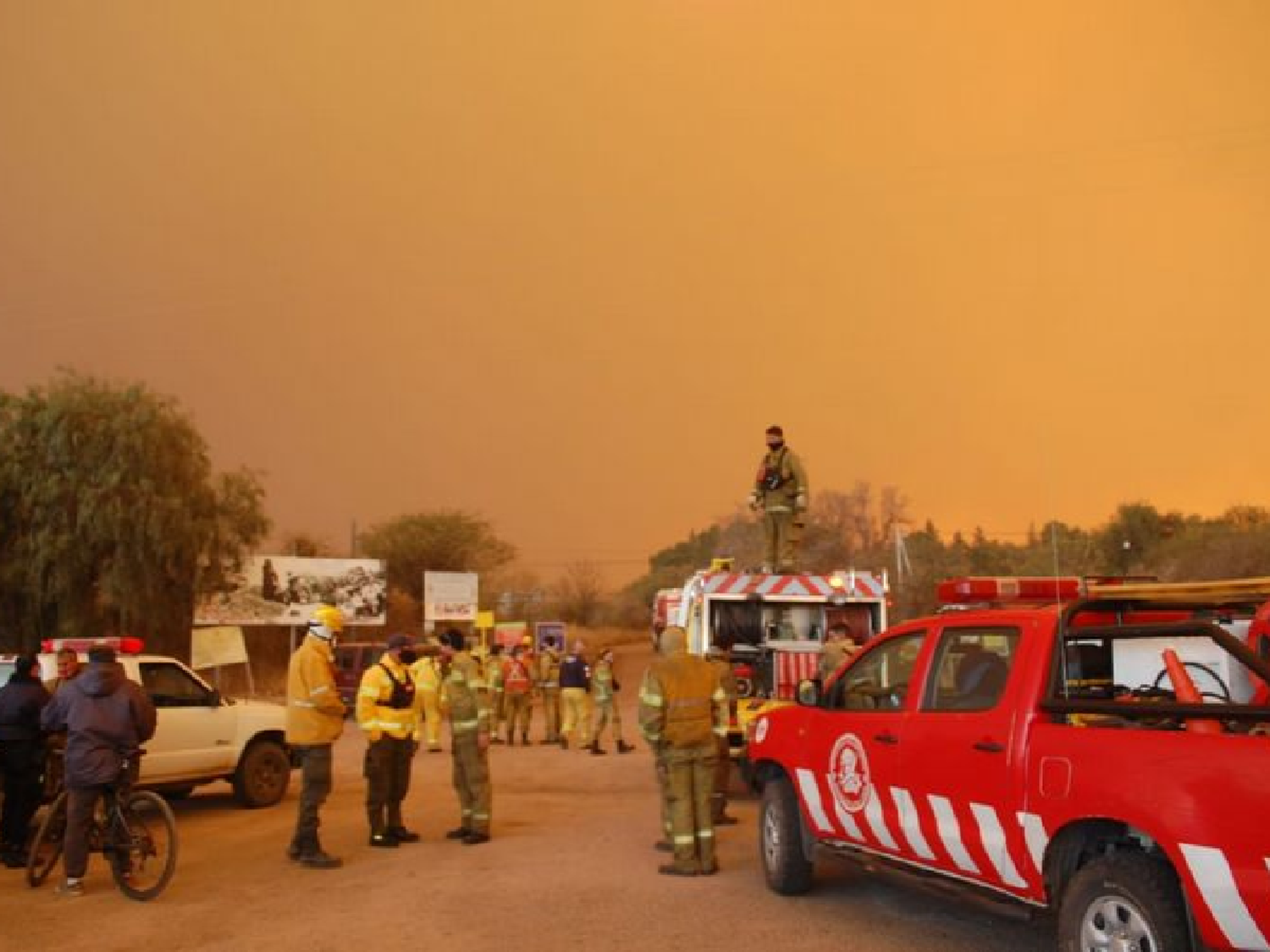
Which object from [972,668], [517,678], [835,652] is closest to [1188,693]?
[972,668]

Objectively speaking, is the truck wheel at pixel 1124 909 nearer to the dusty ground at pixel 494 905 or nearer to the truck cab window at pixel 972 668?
the truck cab window at pixel 972 668

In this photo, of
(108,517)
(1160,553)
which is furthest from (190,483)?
(1160,553)

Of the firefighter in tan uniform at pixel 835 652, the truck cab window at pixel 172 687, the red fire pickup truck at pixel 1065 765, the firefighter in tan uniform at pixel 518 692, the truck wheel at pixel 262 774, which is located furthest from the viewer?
the firefighter in tan uniform at pixel 518 692

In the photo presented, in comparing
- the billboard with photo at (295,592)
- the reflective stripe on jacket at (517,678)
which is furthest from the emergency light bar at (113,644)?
the billboard with photo at (295,592)

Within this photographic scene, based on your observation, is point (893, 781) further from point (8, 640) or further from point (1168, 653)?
point (8, 640)

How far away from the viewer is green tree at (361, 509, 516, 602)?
52.8m

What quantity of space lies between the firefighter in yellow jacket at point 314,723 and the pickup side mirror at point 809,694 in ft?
12.6

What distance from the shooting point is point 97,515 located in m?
28.1

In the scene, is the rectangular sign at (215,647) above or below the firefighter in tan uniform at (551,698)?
above

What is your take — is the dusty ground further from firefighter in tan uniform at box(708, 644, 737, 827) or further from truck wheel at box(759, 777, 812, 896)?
firefighter in tan uniform at box(708, 644, 737, 827)

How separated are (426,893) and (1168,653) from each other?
529cm

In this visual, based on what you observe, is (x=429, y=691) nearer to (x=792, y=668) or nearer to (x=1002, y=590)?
(x=792, y=668)

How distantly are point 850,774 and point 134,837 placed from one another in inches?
199

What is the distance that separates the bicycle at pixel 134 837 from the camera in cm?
854
